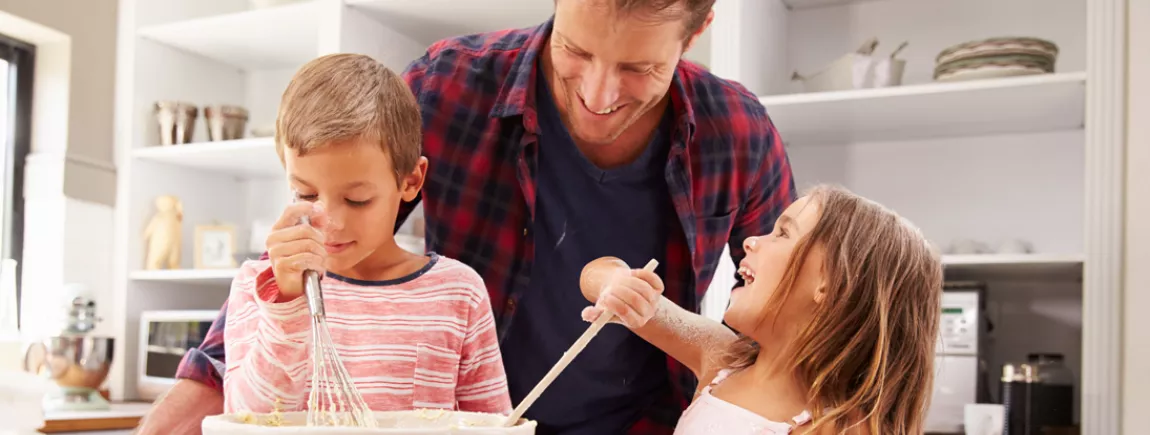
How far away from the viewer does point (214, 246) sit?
125 inches

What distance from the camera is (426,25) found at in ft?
9.84

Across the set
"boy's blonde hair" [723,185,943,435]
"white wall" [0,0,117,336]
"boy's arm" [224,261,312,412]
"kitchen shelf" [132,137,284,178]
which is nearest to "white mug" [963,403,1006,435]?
"boy's blonde hair" [723,185,943,435]

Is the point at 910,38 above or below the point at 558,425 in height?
above

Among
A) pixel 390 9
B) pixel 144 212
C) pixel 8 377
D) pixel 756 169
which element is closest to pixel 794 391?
pixel 756 169

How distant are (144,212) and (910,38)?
229cm

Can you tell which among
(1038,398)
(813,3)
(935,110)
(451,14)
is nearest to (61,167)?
(451,14)

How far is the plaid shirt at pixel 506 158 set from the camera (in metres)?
1.29

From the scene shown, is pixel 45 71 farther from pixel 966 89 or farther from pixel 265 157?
pixel 966 89

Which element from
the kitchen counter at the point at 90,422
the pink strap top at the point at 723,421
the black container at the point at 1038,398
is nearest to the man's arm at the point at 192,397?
the pink strap top at the point at 723,421

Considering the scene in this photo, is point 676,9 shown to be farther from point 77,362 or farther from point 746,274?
point 77,362

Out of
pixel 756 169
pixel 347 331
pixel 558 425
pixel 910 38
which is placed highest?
pixel 910 38

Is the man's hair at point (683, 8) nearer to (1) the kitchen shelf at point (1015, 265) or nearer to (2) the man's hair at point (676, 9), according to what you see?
(2) the man's hair at point (676, 9)

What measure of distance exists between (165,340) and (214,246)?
31 cm

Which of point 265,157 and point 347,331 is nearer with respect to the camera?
point 347,331
